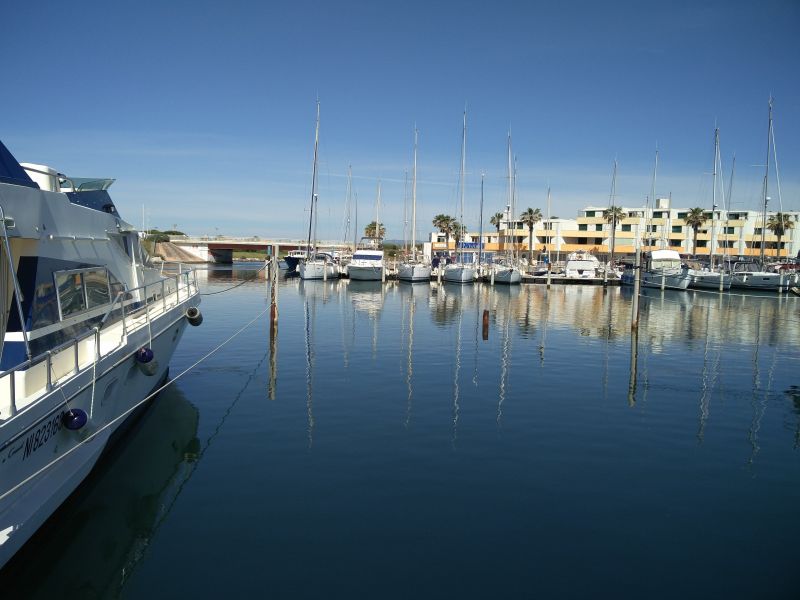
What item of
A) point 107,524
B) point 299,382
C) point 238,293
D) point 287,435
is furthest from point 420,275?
point 107,524

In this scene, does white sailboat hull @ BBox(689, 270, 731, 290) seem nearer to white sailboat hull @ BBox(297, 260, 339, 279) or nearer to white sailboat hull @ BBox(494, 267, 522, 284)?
white sailboat hull @ BBox(494, 267, 522, 284)

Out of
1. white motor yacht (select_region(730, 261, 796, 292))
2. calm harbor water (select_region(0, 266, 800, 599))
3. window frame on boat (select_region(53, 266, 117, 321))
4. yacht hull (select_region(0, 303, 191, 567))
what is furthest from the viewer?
white motor yacht (select_region(730, 261, 796, 292))

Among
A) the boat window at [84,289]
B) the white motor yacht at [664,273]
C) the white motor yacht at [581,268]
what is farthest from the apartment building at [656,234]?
the boat window at [84,289]

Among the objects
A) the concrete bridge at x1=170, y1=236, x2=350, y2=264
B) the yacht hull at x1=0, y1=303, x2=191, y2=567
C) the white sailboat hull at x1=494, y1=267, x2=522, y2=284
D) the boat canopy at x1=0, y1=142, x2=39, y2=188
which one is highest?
the concrete bridge at x1=170, y1=236, x2=350, y2=264

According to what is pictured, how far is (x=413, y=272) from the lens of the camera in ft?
211

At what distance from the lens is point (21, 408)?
7.28 meters

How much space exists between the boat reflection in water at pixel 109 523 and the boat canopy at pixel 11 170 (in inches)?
188

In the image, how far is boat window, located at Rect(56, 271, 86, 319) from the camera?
10.2 metres

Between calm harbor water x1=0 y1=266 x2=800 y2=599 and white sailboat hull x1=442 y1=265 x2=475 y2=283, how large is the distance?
4181 cm

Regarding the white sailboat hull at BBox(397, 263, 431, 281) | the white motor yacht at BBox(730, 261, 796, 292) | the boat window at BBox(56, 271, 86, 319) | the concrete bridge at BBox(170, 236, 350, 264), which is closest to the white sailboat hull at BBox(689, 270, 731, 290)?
the white motor yacht at BBox(730, 261, 796, 292)

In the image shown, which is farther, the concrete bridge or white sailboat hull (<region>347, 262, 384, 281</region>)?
the concrete bridge

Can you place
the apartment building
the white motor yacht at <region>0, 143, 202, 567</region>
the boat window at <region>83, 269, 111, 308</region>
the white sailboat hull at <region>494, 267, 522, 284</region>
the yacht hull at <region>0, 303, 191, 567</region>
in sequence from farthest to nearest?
1. the apartment building
2. the white sailboat hull at <region>494, 267, 522, 284</region>
3. the boat window at <region>83, 269, 111, 308</region>
4. the white motor yacht at <region>0, 143, 202, 567</region>
5. the yacht hull at <region>0, 303, 191, 567</region>

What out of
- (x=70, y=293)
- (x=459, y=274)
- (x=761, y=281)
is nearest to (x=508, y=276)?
(x=459, y=274)

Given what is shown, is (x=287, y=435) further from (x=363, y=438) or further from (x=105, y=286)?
(x=105, y=286)
